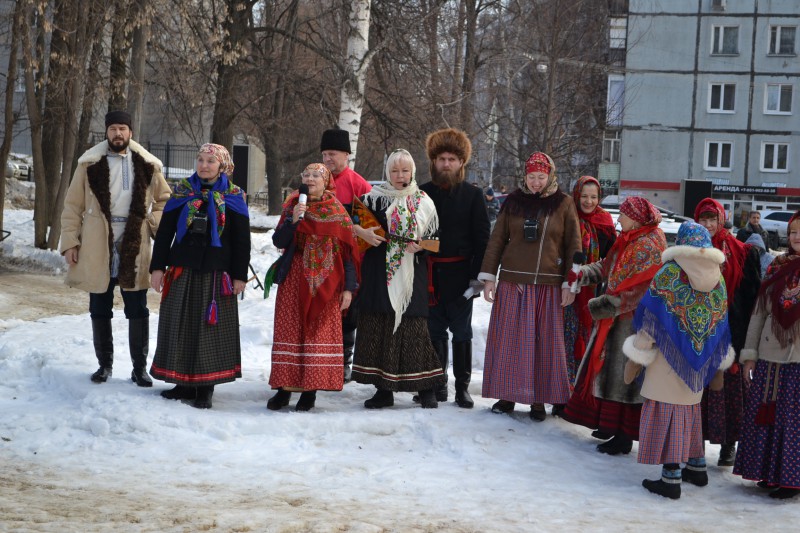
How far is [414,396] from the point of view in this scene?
6.96 metres

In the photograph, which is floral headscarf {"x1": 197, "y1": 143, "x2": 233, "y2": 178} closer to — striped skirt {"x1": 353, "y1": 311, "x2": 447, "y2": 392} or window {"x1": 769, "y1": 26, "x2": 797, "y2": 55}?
striped skirt {"x1": 353, "y1": 311, "x2": 447, "y2": 392}

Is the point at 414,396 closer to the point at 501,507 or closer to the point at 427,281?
the point at 427,281

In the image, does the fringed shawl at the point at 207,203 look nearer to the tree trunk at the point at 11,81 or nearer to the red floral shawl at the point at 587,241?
the red floral shawl at the point at 587,241

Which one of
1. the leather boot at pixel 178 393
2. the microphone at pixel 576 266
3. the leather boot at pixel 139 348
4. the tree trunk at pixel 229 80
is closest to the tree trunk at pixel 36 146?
the tree trunk at pixel 229 80

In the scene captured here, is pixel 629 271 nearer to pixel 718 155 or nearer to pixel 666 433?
pixel 666 433

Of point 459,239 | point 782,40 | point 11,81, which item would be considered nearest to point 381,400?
point 459,239

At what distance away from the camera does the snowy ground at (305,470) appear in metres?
4.45

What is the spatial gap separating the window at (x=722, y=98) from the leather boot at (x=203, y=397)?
39.9 meters

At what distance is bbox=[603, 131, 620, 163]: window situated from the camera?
141 ft

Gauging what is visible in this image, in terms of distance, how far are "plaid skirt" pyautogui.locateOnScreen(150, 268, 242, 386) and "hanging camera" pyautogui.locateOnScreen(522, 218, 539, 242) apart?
6.88ft

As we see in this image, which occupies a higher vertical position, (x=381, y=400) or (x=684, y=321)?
(x=684, y=321)

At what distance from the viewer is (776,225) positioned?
34594mm

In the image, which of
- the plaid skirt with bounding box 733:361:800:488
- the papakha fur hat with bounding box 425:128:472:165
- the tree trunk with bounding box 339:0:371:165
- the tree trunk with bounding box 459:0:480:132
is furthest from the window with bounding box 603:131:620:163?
the plaid skirt with bounding box 733:361:800:488

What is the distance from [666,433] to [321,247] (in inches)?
102
